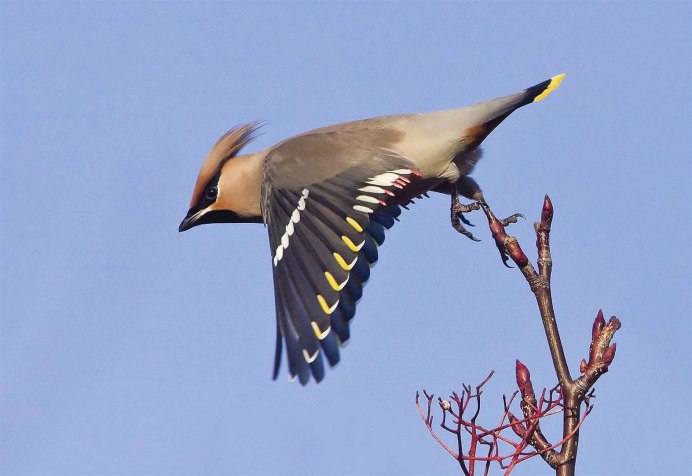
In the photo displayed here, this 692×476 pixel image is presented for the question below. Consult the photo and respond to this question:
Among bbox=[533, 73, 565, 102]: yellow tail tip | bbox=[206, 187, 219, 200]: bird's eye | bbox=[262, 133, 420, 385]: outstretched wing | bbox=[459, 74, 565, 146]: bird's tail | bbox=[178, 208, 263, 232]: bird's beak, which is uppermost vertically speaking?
bbox=[533, 73, 565, 102]: yellow tail tip

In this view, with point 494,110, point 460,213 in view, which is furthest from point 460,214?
point 494,110

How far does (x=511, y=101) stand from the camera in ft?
15.5

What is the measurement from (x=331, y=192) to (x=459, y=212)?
68 centimetres

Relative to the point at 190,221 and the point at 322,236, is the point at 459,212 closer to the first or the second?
the point at 322,236

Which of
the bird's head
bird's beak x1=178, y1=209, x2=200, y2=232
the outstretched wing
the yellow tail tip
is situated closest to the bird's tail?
the yellow tail tip

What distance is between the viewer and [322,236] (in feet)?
14.0

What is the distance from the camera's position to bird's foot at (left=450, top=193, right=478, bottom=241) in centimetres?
478

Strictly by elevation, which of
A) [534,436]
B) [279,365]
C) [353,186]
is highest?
[353,186]

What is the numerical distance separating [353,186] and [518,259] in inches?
60.6

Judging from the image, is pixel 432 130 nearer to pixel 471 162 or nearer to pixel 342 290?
pixel 471 162

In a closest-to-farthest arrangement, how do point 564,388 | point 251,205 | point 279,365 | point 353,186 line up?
point 564,388 → point 279,365 → point 353,186 → point 251,205

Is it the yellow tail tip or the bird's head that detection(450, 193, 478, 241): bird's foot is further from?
the bird's head

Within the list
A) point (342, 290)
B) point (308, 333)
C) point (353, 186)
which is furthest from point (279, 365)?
point (353, 186)

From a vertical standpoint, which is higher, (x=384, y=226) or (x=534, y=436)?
(x=384, y=226)
